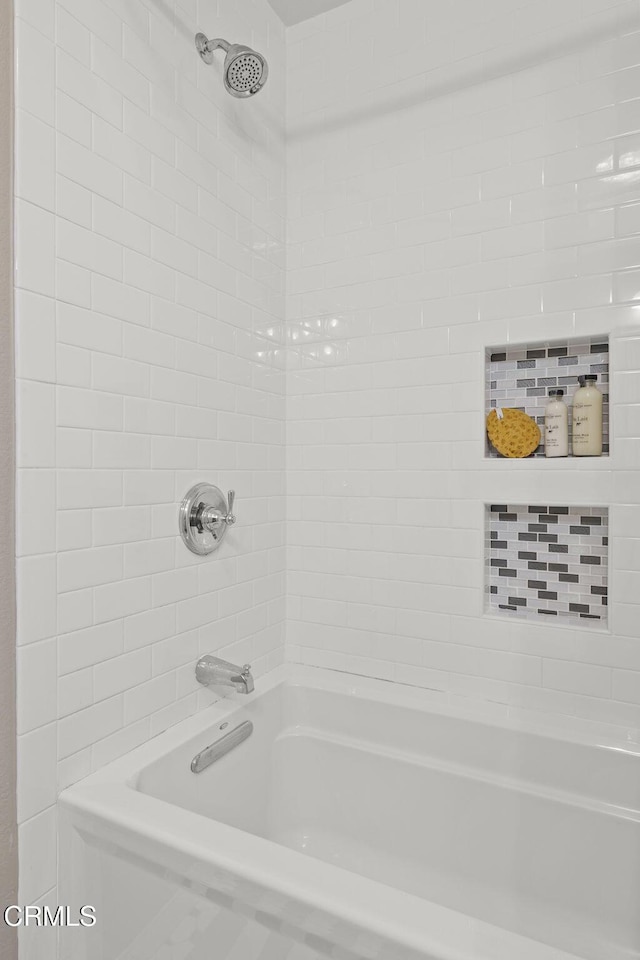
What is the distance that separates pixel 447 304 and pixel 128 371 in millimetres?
1014

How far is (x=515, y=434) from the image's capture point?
176 centimetres

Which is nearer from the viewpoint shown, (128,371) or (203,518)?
(128,371)

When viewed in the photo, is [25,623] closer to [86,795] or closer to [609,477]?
[86,795]

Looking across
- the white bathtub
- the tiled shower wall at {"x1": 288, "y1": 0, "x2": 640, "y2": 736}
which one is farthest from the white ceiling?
the white bathtub

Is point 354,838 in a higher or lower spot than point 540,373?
lower

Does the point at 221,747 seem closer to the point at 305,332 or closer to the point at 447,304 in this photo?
the point at 305,332

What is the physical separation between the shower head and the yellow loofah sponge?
1.17 m

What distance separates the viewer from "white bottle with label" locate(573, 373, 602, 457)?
1649 millimetres

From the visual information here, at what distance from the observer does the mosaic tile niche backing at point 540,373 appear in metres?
1.71

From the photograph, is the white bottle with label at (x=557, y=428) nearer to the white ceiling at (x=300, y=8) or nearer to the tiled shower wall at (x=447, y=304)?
the tiled shower wall at (x=447, y=304)

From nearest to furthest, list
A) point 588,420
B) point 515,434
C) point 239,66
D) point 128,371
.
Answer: point 128,371 → point 239,66 → point 588,420 → point 515,434

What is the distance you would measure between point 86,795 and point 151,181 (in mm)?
1473

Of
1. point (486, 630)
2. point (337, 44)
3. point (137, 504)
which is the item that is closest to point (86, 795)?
point (137, 504)

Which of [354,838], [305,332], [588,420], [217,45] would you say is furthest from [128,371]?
[354,838]
